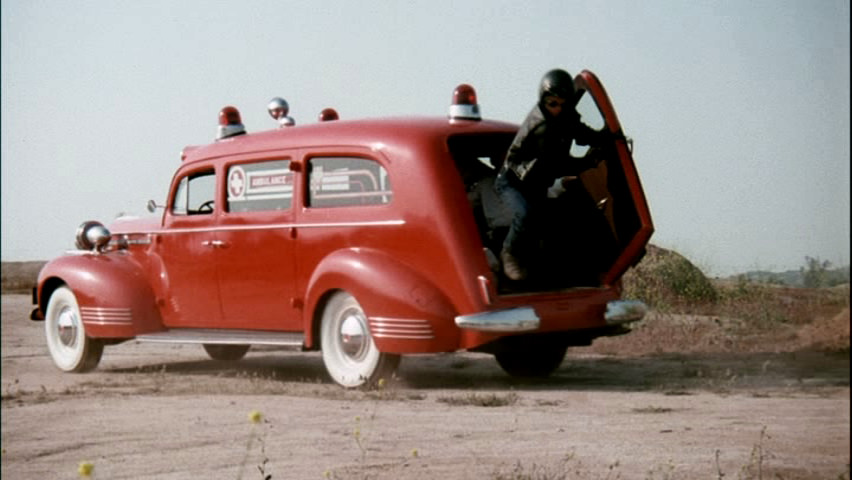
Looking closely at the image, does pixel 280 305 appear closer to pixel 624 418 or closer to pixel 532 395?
pixel 532 395

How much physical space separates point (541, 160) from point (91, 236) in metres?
1.98

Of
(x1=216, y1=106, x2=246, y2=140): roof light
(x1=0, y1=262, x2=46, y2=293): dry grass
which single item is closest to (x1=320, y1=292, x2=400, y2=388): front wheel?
(x1=216, y1=106, x2=246, y2=140): roof light

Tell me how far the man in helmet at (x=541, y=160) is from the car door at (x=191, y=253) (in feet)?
4.15

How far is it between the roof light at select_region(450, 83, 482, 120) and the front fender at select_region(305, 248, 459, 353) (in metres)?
0.74

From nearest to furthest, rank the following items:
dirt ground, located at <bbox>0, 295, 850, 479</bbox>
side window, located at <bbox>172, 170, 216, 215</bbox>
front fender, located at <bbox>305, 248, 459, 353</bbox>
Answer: dirt ground, located at <bbox>0, 295, 850, 479</bbox> < front fender, located at <bbox>305, 248, 459, 353</bbox> < side window, located at <bbox>172, 170, 216, 215</bbox>

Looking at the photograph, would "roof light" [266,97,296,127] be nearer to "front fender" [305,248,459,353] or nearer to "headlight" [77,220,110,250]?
"front fender" [305,248,459,353]

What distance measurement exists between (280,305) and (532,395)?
1175 millimetres

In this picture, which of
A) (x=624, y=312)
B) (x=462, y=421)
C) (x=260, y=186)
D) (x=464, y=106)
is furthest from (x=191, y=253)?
(x=624, y=312)

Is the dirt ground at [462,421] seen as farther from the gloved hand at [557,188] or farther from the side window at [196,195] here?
the side window at [196,195]

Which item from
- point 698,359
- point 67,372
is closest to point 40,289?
point 67,372

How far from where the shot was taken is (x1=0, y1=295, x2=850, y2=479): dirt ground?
160 inches

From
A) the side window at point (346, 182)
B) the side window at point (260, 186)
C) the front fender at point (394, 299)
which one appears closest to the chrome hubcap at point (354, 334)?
the front fender at point (394, 299)

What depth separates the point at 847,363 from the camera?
3.22m

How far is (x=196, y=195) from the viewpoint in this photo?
662 centimetres
